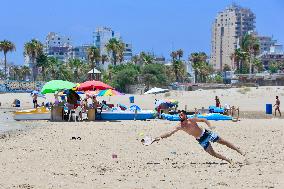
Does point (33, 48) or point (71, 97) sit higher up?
point (33, 48)

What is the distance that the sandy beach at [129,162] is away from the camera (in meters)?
9.23

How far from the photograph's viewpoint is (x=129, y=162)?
38.3 ft

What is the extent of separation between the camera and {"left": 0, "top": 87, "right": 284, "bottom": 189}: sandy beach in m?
9.23

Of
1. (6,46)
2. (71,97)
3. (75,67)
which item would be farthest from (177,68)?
(71,97)

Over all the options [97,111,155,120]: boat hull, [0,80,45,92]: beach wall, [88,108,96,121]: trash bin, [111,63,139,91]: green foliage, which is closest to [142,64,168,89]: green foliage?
[111,63,139,91]: green foliage

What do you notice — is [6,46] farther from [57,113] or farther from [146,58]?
[57,113]

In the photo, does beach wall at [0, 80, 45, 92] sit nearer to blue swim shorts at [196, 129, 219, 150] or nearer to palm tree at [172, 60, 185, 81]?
palm tree at [172, 60, 185, 81]

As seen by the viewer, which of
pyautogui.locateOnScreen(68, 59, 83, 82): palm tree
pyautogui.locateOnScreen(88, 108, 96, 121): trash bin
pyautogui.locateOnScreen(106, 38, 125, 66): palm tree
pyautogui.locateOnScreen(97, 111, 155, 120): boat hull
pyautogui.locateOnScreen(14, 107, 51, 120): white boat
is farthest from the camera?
pyautogui.locateOnScreen(68, 59, 83, 82): palm tree

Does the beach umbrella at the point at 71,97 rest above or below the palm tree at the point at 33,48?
below

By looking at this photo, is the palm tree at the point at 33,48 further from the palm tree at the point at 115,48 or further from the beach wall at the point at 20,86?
the palm tree at the point at 115,48

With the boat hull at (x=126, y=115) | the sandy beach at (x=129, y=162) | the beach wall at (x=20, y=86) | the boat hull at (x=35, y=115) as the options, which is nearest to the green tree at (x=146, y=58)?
the beach wall at (x=20, y=86)

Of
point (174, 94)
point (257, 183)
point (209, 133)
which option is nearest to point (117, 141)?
point (209, 133)

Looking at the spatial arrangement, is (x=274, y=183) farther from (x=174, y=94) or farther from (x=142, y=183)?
(x=174, y=94)

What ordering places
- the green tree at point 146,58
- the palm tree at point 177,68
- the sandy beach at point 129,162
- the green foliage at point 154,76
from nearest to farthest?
the sandy beach at point 129,162 < the green foliage at point 154,76 < the palm tree at point 177,68 < the green tree at point 146,58
